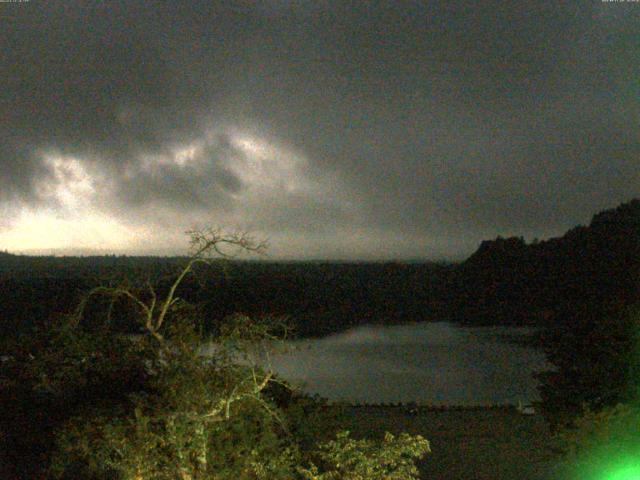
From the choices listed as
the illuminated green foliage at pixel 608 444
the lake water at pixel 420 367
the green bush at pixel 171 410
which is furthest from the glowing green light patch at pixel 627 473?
the lake water at pixel 420 367

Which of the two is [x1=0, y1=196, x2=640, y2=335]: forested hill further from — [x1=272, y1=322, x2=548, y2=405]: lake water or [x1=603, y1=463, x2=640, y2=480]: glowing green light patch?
[x1=603, y1=463, x2=640, y2=480]: glowing green light patch

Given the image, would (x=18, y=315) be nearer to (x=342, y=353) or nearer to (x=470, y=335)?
(x=342, y=353)

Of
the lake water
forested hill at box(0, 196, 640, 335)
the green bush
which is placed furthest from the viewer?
forested hill at box(0, 196, 640, 335)

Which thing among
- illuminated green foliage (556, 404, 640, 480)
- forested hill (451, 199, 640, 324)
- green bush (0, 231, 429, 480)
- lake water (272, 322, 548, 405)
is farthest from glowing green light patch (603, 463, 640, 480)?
forested hill (451, 199, 640, 324)

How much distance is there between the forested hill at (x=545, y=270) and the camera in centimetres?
4734

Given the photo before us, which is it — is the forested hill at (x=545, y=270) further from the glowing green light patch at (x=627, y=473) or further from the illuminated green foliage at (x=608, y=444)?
the glowing green light patch at (x=627, y=473)

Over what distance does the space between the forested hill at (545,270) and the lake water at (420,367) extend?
14.3 ft

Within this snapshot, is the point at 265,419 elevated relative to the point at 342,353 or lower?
elevated

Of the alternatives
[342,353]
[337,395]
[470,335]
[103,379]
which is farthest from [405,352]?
[103,379]

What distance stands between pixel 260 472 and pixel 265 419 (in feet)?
2.36

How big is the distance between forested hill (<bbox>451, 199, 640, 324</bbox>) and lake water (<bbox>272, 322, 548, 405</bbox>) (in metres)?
4.34

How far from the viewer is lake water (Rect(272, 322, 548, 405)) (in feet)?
96.9

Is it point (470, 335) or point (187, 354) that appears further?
point (470, 335)

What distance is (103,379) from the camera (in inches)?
391
